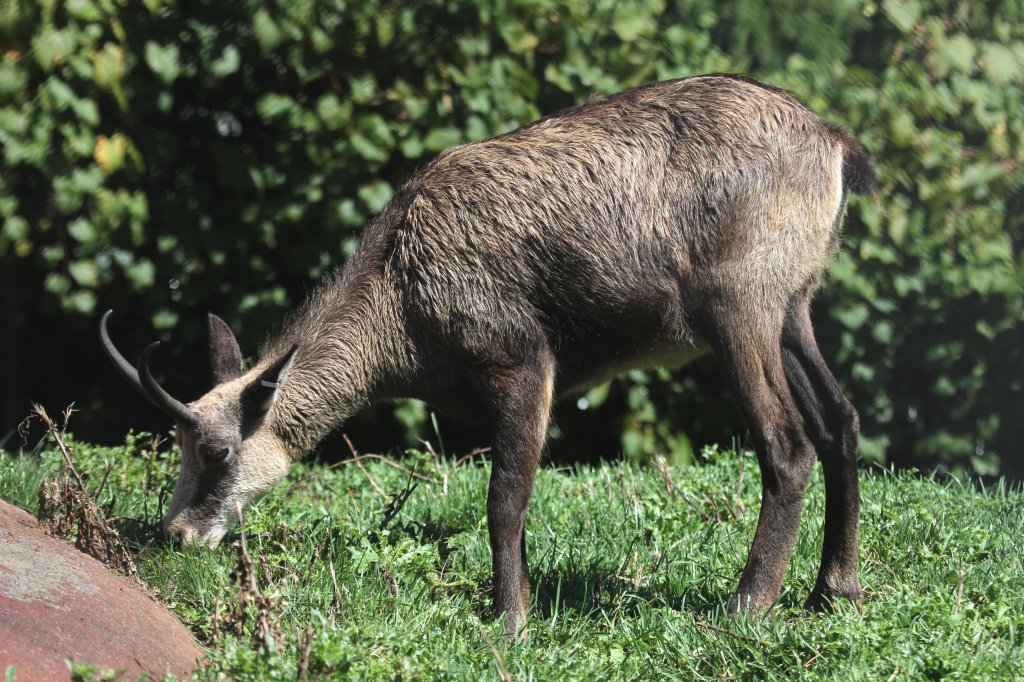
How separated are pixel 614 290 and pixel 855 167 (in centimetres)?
109

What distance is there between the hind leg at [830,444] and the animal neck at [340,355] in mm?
1573

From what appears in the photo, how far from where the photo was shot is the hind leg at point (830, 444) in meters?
4.66

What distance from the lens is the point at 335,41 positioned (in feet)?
20.9

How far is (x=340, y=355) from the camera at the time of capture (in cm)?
520

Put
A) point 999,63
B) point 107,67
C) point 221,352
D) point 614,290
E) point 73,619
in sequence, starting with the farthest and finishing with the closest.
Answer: point 999,63
point 107,67
point 221,352
point 614,290
point 73,619

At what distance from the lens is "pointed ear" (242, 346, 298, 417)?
16.4 feet

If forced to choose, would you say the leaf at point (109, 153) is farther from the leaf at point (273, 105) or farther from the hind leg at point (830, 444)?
the hind leg at point (830, 444)

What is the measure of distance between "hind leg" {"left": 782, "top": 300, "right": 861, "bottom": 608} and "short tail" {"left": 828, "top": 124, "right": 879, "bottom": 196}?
1.71 feet

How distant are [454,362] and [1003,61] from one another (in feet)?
12.9

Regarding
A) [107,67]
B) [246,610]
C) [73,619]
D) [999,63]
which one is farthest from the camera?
[999,63]

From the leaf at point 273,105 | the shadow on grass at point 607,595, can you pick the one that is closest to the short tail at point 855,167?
the shadow on grass at point 607,595

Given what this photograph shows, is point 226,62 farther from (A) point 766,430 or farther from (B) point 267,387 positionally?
(A) point 766,430

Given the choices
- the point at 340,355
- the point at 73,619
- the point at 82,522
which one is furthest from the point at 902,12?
the point at 73,619

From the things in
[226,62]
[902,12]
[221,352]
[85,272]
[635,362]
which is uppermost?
[226,62]
